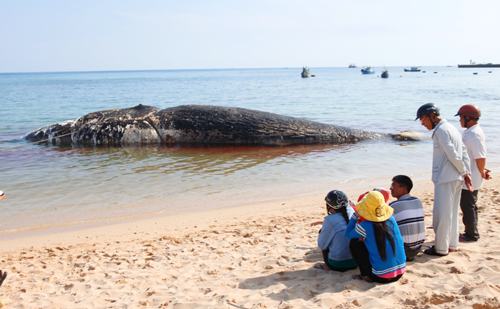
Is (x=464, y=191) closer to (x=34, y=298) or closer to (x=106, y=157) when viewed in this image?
(x=34, y=298)

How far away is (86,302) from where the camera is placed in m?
3.65

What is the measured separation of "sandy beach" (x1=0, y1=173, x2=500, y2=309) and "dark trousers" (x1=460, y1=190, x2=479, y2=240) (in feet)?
0.45

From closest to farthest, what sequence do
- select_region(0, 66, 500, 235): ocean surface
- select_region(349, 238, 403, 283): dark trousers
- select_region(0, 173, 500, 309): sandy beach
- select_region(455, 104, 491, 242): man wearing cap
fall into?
select_region(0, 173, 500, 309): sandy beach → select_region(349, 238, 403, 283): dark trousers → select_region(455, 104, 491, 242): man wearing cap → select_region(0, 66, 500, 235): ocean surface

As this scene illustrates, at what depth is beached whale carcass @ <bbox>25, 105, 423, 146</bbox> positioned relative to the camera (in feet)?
41.8

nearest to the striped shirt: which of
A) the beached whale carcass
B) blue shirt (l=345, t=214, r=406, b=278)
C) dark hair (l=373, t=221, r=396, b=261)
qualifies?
blue shirt (l=345, t=214, r=406, b=278)

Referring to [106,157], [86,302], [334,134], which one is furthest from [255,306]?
[334,134]

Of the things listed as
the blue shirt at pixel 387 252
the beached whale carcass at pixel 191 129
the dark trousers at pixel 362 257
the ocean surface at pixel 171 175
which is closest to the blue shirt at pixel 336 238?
the dark trousers at pixel 362 257

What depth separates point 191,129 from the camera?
12805 mm

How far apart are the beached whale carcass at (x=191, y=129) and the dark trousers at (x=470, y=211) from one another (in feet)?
27.5

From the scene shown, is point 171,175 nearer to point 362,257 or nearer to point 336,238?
point 336,238

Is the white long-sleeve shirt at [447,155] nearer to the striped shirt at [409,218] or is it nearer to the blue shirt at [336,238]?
the striped shirt at [409,218]

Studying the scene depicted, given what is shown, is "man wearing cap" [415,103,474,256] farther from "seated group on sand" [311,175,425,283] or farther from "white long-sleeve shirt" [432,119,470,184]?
"seated group on sand" [311,175,425,283]

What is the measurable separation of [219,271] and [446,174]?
2.67 metres

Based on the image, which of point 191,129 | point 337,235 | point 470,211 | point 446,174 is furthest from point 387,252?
point 191,129
